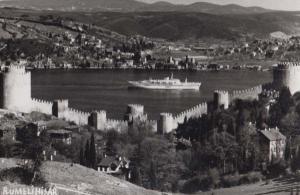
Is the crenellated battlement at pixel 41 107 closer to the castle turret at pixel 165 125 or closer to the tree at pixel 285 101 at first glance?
the castle turret at pixel 165 125

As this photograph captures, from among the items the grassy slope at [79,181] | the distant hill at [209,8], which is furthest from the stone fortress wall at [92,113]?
the distant hill at [209,8]

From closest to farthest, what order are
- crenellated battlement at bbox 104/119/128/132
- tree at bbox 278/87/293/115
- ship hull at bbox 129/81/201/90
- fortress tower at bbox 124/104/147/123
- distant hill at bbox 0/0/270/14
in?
1. tree at bbox 278/87/293/115
2. crenellated battlement at bbox 104/119/128/132
3. fortress tower at bbox 124/104/147/123
4. ship hull at bbox 129/81/201/90
5. distant hill at bbox 0/0/270/14

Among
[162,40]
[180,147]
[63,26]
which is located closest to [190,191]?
[180,147]

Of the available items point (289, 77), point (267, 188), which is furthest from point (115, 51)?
point (267, 188)

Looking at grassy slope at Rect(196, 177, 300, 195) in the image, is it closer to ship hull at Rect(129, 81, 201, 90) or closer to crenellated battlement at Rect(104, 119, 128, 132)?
crenellated battlement at Rect(104, 119, 128, 132)

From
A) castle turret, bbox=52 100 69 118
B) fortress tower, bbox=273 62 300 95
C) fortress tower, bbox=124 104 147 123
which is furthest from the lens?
fortress tower, bbox=124 104 147 123

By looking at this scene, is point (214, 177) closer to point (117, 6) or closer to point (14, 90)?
point (14, 90)

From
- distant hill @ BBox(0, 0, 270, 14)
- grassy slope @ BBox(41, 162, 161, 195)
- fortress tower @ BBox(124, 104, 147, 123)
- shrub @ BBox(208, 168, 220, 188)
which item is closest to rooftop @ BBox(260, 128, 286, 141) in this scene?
shrub @ BBox(208, 168, 220, 188)

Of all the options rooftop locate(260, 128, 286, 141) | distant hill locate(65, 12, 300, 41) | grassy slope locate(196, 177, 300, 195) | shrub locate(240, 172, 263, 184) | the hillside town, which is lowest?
the hillside town
